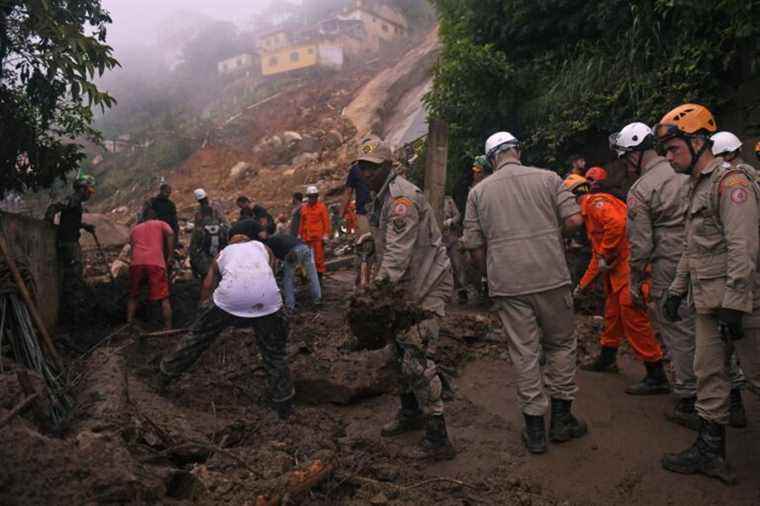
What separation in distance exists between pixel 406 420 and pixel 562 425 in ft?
3.59

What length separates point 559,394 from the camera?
12.8 feet

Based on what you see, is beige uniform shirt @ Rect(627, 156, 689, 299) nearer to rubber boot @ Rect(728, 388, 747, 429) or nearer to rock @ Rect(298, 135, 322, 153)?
rubber boot @ Rect(728, 388, 747, 429)

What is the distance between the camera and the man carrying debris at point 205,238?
865 cm

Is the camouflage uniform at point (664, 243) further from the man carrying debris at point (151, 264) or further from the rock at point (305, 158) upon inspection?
the rock at point (305, 158)

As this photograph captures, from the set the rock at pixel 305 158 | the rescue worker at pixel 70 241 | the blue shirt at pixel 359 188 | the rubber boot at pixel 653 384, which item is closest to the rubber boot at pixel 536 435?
the rubber boot at pixel 653 384

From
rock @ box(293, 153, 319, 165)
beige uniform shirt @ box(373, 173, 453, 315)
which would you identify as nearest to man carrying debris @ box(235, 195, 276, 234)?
beige uniform shirt @ box(373, 173, 453, 315)

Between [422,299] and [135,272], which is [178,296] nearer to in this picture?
[135,272]

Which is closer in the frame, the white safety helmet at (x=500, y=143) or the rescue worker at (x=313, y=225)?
the white safety helmet at (x=500, y=143)

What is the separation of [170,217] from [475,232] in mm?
6244

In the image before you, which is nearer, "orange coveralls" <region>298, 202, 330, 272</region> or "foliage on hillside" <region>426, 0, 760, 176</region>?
"foliage on hillside" <region>426, 0, 760, 176</region>

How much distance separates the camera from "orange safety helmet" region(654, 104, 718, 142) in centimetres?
339

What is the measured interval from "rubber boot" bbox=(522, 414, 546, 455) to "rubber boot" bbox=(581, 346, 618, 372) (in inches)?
70.9

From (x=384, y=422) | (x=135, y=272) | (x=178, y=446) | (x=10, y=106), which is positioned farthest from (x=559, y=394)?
(x=10, y=106)

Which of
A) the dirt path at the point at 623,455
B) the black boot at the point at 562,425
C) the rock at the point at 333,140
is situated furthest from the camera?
the rock at the point at 333,140
